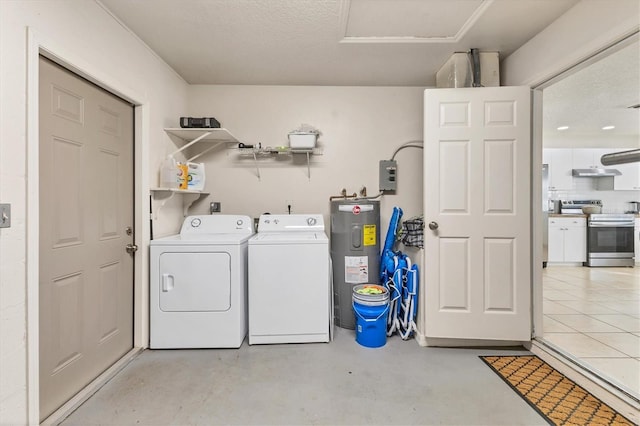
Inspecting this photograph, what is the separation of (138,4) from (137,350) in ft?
7.95

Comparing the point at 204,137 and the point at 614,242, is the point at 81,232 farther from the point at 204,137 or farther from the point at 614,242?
the point at 614,242

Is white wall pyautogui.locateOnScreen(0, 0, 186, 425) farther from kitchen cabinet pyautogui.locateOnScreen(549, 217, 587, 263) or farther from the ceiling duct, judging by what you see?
the ceiling duct

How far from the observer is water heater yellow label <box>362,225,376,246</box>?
8.62ft

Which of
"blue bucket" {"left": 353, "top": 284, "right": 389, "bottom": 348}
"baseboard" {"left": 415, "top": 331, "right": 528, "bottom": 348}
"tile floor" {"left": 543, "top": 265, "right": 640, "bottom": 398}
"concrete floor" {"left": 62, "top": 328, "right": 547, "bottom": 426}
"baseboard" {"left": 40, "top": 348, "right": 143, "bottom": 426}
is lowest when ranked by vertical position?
"concrete floor" {"left": 62, "top": 328, "right": 547, "bottom": 426}

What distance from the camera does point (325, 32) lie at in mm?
2070

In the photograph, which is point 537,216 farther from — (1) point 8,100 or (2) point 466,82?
(1) point 8,100

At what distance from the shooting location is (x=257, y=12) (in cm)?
186

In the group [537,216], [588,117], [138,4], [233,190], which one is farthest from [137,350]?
[588,117]

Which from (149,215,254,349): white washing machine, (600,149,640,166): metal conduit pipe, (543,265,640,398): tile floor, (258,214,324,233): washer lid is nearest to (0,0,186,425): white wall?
(149,215,254,349): white washing machine

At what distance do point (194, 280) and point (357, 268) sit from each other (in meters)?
1.39

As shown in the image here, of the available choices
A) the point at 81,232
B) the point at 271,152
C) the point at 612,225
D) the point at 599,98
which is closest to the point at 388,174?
the point at 271,152

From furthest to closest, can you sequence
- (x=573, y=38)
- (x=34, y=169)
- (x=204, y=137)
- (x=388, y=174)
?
(x=388, y=174), (x=204, y=137), (x=573, y=38), (x=34, y=169)

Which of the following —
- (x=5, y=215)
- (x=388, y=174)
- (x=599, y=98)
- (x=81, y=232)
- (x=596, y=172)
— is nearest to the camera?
(x=5, y=215)

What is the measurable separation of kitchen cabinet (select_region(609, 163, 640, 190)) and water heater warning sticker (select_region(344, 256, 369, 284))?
20.2 ft
